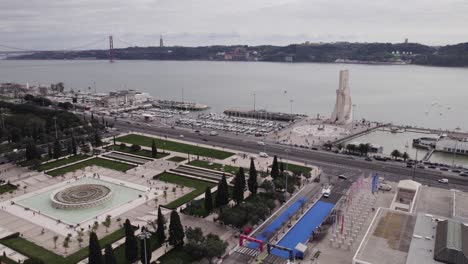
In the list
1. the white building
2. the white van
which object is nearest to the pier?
the white building

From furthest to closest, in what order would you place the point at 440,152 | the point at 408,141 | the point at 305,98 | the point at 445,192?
the point at 305,98
the point at 408,141
the point at 440,152
the point at 445,192

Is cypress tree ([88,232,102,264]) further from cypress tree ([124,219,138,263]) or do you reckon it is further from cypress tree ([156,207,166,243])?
cypress tree ([156,207,166,243])

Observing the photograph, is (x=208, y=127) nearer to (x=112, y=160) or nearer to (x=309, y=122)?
(x=309, y=122)

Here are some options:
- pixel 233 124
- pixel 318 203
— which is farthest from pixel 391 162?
pixel 233 124

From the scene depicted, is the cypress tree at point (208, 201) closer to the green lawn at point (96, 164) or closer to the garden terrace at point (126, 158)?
the green lawn at point (96, 164)

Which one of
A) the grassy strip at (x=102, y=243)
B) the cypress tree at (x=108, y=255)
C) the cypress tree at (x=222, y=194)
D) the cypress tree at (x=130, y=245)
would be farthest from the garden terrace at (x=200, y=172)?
the cypress tree at (x=108, y=255)

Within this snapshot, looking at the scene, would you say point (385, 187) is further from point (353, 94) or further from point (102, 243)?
point (353, 94)

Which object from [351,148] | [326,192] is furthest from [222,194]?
[351,148]
